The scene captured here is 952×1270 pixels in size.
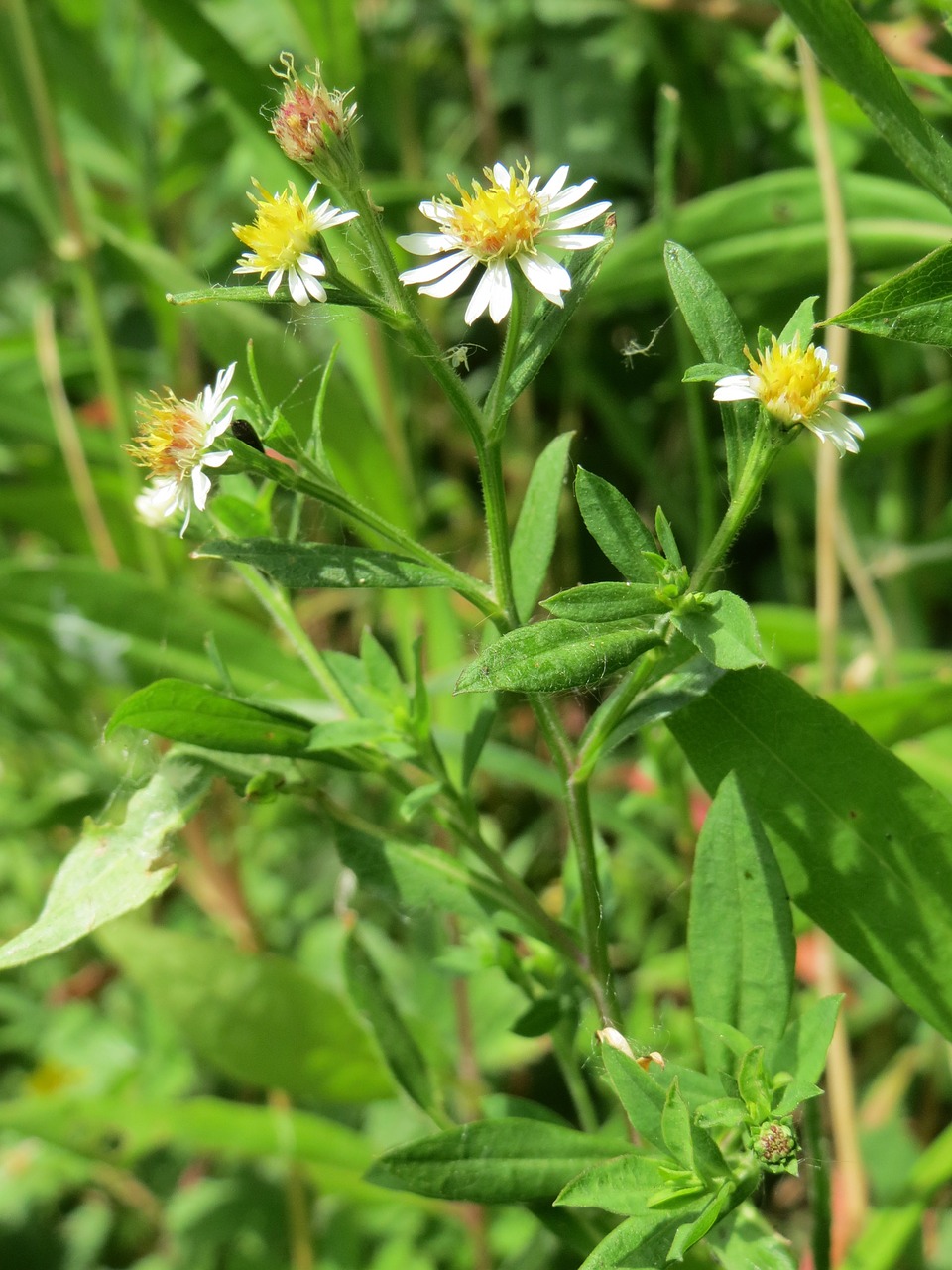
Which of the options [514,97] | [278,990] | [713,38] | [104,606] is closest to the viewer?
[278,990]

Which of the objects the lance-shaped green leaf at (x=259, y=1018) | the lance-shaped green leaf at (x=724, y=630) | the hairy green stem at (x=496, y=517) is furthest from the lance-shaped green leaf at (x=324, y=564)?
the lance-shaped green leaf at (x=259, y=1018)

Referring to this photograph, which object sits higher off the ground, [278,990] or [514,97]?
[514,97]

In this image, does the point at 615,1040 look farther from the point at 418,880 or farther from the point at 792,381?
the point at 792,381

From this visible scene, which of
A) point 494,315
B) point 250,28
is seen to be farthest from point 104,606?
point 250,28

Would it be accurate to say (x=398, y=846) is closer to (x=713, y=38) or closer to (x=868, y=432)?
(x=868, y=432)

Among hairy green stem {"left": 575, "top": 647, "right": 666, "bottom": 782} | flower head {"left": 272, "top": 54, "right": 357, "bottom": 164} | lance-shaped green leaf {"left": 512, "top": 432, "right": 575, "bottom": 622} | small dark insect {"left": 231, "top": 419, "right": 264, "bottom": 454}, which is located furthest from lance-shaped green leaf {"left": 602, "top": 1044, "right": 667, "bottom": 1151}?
flower head {"left": 272, "top": 54, "right": 357, "bottom": 164}

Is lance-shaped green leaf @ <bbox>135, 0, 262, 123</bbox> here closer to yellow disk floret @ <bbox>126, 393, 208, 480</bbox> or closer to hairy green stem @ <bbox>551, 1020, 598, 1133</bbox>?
yellow disk floret @ <bbox>126, 393, 208, 480</bbox>

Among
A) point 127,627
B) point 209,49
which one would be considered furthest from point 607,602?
point 209,49
